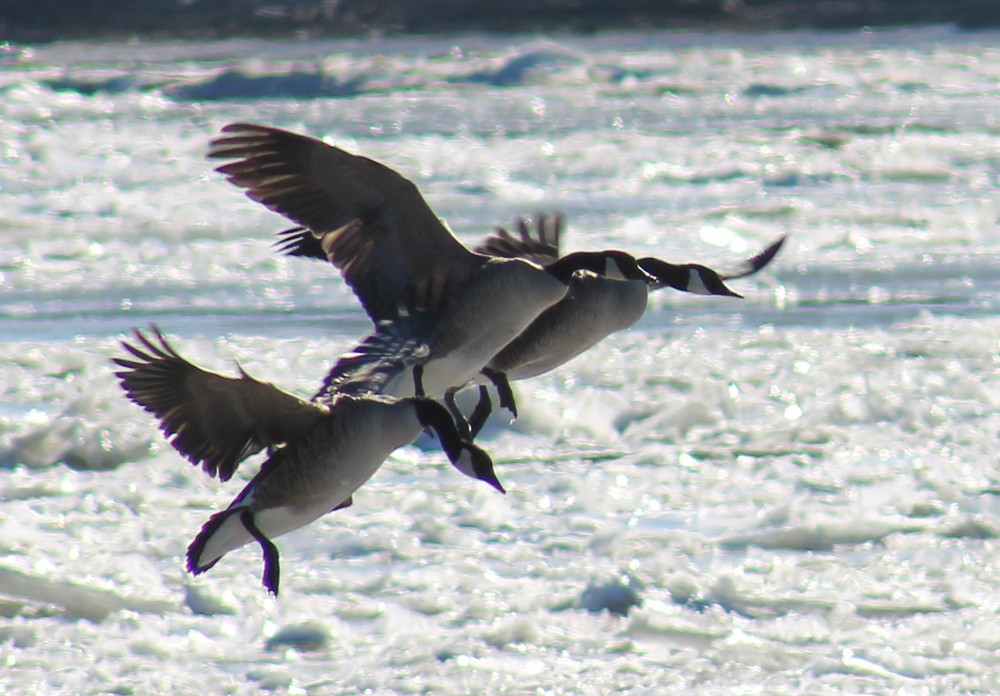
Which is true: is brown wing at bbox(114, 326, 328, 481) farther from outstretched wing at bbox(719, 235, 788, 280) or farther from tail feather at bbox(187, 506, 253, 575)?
outstretched wing at bbox(719, 235, 788, 280)

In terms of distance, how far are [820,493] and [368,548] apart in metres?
1.45

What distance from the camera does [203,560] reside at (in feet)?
10.9

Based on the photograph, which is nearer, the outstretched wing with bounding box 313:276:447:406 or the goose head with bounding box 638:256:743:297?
the outstretched wing with bounding box 313:276:447:406

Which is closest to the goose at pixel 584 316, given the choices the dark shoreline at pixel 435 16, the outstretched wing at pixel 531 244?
the outstretched wing at pixel 531 244

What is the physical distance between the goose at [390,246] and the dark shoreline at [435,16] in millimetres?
10460

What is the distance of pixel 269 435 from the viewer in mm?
3268

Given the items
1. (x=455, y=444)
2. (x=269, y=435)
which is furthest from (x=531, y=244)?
(x=455, y=444)

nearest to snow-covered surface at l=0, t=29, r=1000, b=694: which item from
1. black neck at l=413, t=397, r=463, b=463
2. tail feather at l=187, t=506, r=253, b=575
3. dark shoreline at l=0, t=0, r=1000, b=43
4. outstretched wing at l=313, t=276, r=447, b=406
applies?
tail feather at l=187, t=506, r=253, b=575

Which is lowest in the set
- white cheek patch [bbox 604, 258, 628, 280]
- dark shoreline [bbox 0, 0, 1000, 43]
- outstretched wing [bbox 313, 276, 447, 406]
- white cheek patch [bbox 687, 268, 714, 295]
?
outstretched wing [bbox 313, 276, 447, 406]

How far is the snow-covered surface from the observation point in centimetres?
386

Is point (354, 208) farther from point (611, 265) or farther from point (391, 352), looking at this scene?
point (611, 265)

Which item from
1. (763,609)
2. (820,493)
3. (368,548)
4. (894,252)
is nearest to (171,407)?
(368,548)

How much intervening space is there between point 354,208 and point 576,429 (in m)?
1.65

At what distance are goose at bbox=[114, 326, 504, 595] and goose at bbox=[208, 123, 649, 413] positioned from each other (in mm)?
640
